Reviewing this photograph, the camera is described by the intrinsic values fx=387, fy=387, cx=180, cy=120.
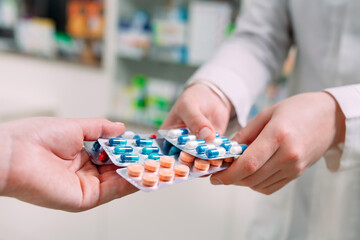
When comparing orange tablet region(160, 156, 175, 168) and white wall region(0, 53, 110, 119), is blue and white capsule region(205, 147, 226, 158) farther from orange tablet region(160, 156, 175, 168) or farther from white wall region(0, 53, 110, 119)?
white wall region(0, 53, 110, 119)

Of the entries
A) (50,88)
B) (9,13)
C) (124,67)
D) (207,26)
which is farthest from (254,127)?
(9,13)

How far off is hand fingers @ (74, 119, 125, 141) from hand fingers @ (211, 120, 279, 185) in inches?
7.9

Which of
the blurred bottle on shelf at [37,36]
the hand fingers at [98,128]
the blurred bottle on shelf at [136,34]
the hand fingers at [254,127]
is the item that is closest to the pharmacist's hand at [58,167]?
the hand fingers at [98,128]

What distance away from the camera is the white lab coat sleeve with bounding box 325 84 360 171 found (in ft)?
1.89

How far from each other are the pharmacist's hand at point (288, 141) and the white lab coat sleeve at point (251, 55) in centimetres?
16

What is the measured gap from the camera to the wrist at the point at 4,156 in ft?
1.57

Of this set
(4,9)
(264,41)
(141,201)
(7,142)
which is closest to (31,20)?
(4,9)

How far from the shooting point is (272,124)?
558 millimetres

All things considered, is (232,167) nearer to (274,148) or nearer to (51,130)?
(274,148)

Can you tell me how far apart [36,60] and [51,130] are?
5.98 feet

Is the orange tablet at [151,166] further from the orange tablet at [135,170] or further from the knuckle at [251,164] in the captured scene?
the knuckle at [251,164]

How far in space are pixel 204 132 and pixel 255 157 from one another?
113mm

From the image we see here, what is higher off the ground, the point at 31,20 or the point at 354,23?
the point at 354,23

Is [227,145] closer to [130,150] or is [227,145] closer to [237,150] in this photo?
[237,150]
